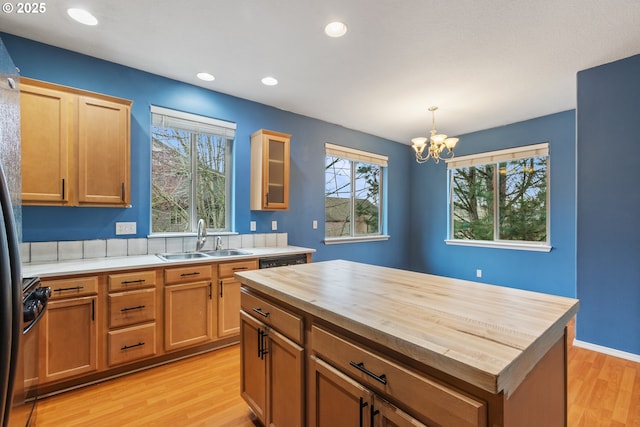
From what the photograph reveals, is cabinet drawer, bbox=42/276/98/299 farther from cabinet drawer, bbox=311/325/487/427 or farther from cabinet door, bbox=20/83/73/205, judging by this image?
cabinet drawer, bbox=311/325/487/427

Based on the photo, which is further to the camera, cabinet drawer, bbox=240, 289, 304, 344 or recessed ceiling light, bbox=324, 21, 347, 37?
recessed ceiling light, bbox=324, 21, 347, 37

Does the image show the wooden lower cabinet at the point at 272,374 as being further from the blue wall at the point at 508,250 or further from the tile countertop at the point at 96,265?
the blue wall at the point at 508,250

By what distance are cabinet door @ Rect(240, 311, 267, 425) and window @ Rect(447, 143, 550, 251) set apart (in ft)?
13.8

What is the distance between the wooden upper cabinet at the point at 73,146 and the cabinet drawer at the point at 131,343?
107cm

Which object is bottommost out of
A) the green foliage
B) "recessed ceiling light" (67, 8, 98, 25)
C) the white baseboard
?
the white baseboard

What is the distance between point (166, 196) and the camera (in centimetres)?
307

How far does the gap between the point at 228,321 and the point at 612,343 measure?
3.61m

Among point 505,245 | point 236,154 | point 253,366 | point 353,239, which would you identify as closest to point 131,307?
point 253,366

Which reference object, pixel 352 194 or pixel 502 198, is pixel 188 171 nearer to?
pixel 352 194

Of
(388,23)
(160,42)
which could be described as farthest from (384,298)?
(160,42)

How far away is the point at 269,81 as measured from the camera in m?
3.06

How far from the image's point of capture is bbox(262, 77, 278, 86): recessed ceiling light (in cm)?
300

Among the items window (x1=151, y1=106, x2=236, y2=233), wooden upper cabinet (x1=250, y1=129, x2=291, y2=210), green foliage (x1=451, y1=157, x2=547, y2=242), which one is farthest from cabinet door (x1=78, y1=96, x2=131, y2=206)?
green foliage (x1=451, y1=157, x2=547, y2=242)

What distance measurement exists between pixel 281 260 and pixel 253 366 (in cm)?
150
